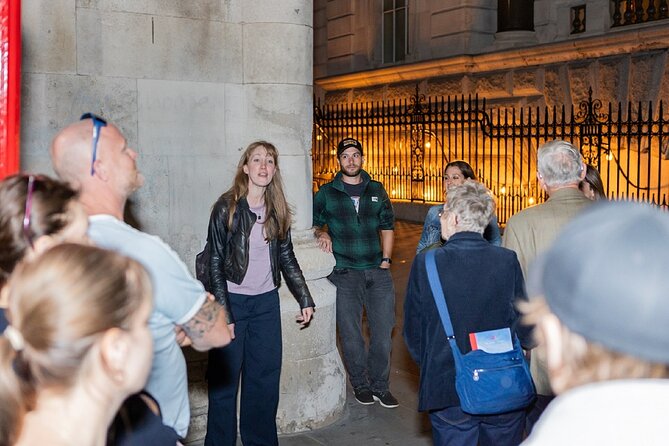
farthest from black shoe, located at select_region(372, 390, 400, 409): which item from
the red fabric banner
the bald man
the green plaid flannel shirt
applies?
the red fabric banner

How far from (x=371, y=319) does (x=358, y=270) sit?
0.40 metres

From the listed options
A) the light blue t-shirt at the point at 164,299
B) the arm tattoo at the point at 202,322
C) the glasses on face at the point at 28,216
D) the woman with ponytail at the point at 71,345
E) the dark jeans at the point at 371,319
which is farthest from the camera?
the dark jeans at the point at 371,319

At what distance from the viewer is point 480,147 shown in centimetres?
1742

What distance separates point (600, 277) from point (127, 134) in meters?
4.11

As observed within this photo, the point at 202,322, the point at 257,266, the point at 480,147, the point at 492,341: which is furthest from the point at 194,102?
the point at 480,147

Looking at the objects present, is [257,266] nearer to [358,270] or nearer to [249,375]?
[249,375]

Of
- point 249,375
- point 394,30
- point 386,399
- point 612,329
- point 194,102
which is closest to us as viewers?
point 612,329

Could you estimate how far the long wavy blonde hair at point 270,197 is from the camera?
15.8 feet

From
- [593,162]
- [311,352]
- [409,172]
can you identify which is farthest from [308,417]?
[409,172]

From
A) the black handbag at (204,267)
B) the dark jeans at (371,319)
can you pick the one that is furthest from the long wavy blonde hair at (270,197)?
the dark jeans at (371,319)

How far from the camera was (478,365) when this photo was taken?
→ 3709mm

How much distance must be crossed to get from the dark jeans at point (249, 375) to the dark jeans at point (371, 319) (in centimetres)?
131

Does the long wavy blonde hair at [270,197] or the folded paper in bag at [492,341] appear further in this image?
the long wavy blonde hair at [270,197]

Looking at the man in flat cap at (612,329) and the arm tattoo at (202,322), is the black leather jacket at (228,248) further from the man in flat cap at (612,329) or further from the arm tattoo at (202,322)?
the man in flat cap at (612,329)
